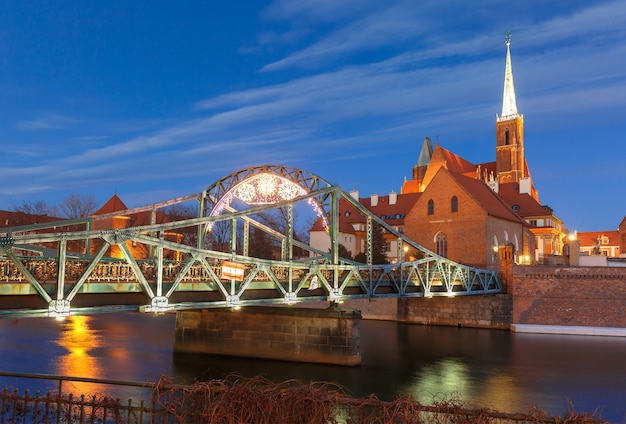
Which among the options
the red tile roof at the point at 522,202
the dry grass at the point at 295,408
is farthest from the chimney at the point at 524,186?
the dry grass at the point at 295,408

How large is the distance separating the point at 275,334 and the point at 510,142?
7392 cm

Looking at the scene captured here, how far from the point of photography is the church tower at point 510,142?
8675 cm

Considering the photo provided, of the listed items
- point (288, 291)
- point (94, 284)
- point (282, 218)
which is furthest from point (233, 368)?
point (282, 218)

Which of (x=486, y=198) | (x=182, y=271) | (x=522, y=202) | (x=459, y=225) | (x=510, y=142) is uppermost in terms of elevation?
(x=510, y=142)

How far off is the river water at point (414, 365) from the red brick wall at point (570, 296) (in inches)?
73.7

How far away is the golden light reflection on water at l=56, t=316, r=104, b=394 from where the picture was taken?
1727cm

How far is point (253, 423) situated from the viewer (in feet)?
19.6

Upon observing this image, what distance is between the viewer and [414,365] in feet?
78.9

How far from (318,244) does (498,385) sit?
41.9m

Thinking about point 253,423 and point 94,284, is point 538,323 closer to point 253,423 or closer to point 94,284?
point 94,284

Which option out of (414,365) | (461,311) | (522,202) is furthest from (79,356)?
(522,202)

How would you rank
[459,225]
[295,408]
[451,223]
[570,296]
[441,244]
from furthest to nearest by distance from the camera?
[441,244] → [451,223] → [459,225] → [570,296] → [295,408]

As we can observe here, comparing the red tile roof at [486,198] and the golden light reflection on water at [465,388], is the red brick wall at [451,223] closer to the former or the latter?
the red tile roof at [486,198]

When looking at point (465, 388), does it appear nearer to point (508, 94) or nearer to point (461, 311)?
point (461, 311)
